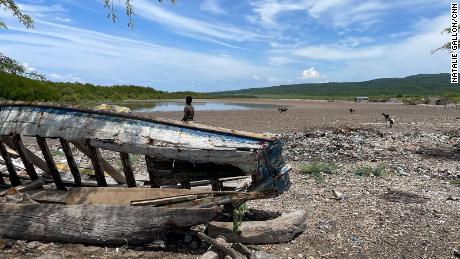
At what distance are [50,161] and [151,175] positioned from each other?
74.7 inches

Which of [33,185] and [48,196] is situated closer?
[48,196]

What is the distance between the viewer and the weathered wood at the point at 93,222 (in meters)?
6.24

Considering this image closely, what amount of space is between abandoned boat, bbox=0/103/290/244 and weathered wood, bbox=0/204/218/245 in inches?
0.6

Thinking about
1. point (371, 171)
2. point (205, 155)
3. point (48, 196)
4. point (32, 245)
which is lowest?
point (371, 171)

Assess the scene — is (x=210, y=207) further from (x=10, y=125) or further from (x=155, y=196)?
(x=10, y=125)

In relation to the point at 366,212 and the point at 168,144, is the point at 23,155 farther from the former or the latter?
the point at 366,212

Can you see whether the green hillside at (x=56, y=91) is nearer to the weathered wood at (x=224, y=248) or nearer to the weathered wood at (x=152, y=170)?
Result: the weathered wood at (x=152, y=170)

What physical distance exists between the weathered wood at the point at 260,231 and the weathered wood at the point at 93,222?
0.43m

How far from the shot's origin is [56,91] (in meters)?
58.3

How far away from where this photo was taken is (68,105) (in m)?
7.11

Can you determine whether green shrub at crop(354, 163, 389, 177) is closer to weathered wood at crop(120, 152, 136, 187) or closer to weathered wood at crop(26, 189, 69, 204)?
weathered wood at crop(120, 152, 136, 187)

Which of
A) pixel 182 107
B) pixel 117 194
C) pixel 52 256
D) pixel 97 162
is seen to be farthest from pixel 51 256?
pixel 182 107

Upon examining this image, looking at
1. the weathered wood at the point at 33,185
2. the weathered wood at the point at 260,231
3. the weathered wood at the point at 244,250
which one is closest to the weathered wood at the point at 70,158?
the weathered wood at the point at 33,185

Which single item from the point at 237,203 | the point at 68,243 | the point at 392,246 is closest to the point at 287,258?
the point at 237,203
